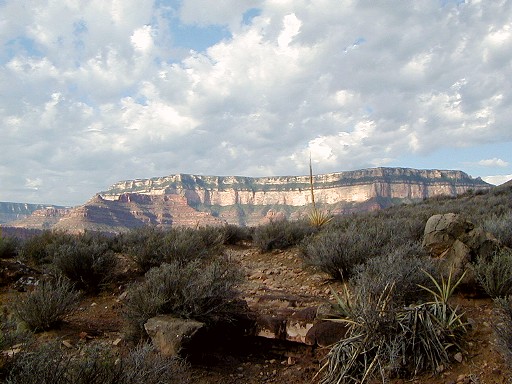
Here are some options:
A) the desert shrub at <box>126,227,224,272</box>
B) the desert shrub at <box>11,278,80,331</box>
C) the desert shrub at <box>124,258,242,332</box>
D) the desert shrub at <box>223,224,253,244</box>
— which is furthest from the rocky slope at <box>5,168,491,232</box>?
the desert shrub at <box>124,258,242,332</box>

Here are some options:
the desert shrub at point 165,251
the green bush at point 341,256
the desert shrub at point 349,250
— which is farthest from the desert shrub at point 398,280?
the desert shrub at point 165,251

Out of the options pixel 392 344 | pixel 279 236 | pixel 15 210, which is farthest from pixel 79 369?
pixel 15 210

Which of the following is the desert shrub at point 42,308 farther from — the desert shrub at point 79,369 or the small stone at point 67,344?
the desert shrub at point 79,369

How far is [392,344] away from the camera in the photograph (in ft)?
11.8

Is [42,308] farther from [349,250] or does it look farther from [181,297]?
[349,250]

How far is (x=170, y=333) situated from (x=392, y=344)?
7.44 ft

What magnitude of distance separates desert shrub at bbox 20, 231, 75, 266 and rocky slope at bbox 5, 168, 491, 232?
6431cm

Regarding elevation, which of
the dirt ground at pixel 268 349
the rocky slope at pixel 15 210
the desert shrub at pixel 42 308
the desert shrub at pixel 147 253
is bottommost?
the dirt ground at pixel 268 349

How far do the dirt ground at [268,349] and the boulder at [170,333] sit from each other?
0.32m

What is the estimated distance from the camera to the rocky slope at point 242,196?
281 ft

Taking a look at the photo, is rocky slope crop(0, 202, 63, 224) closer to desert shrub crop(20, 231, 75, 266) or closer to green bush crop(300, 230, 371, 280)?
desert shrub crop(20, 231, 75, 266)

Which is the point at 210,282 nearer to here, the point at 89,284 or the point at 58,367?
the point at 58,367

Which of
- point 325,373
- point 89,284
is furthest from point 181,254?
point 325,373

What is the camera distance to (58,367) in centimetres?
236
